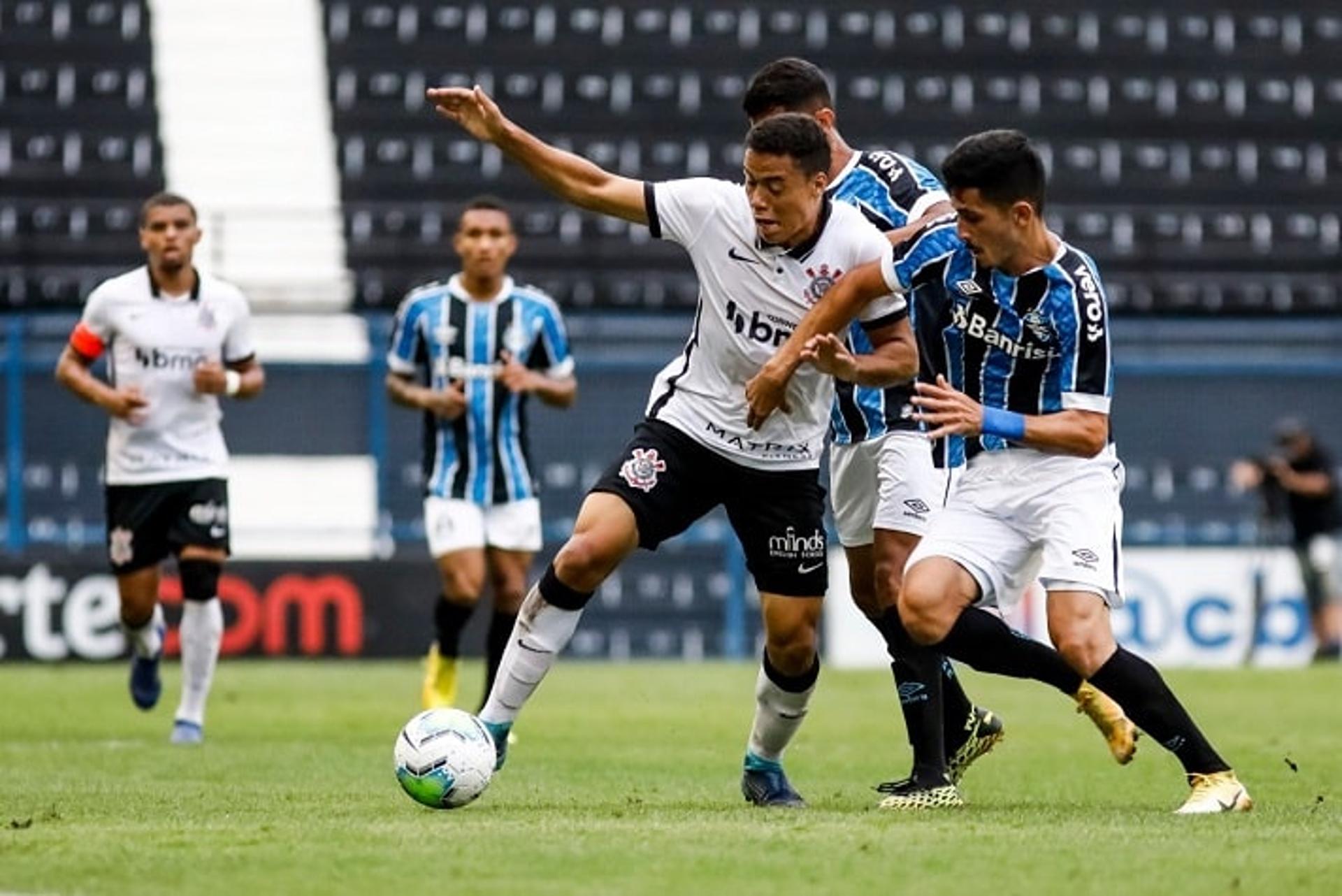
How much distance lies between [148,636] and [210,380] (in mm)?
1456

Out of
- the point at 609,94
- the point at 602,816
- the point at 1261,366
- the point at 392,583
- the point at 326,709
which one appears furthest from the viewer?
the point at 609,94

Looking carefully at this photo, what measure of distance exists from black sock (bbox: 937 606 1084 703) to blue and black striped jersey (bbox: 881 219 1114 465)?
543 millimetres

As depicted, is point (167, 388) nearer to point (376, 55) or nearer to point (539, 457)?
point (539, 457)

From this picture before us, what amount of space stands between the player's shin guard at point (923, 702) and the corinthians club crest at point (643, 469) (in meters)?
0.94

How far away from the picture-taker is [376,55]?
2370 centimetres

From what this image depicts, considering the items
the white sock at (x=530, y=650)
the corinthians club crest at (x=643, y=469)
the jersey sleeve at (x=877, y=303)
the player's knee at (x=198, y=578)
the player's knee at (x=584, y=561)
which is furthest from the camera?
the player's knee at (x=198, y=578)

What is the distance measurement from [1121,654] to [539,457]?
12485mm

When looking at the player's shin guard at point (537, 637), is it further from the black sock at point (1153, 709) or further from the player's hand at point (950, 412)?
the black sock at point (1153, 709)

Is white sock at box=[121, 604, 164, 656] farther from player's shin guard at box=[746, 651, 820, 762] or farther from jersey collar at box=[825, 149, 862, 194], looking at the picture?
jersey collar at box=[825, 149, 862, 194]

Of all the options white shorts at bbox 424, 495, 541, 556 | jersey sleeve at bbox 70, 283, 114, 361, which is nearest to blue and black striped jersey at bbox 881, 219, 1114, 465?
white shorts at bbox 424, 495, 541, 556

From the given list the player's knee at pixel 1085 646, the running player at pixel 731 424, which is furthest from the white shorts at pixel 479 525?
the player's knee at pixel 1085 646

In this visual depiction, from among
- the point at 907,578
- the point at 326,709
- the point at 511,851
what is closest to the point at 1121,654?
the point at 907,578

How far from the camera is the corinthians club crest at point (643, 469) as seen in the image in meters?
7.82

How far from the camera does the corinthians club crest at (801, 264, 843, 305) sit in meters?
7.69
